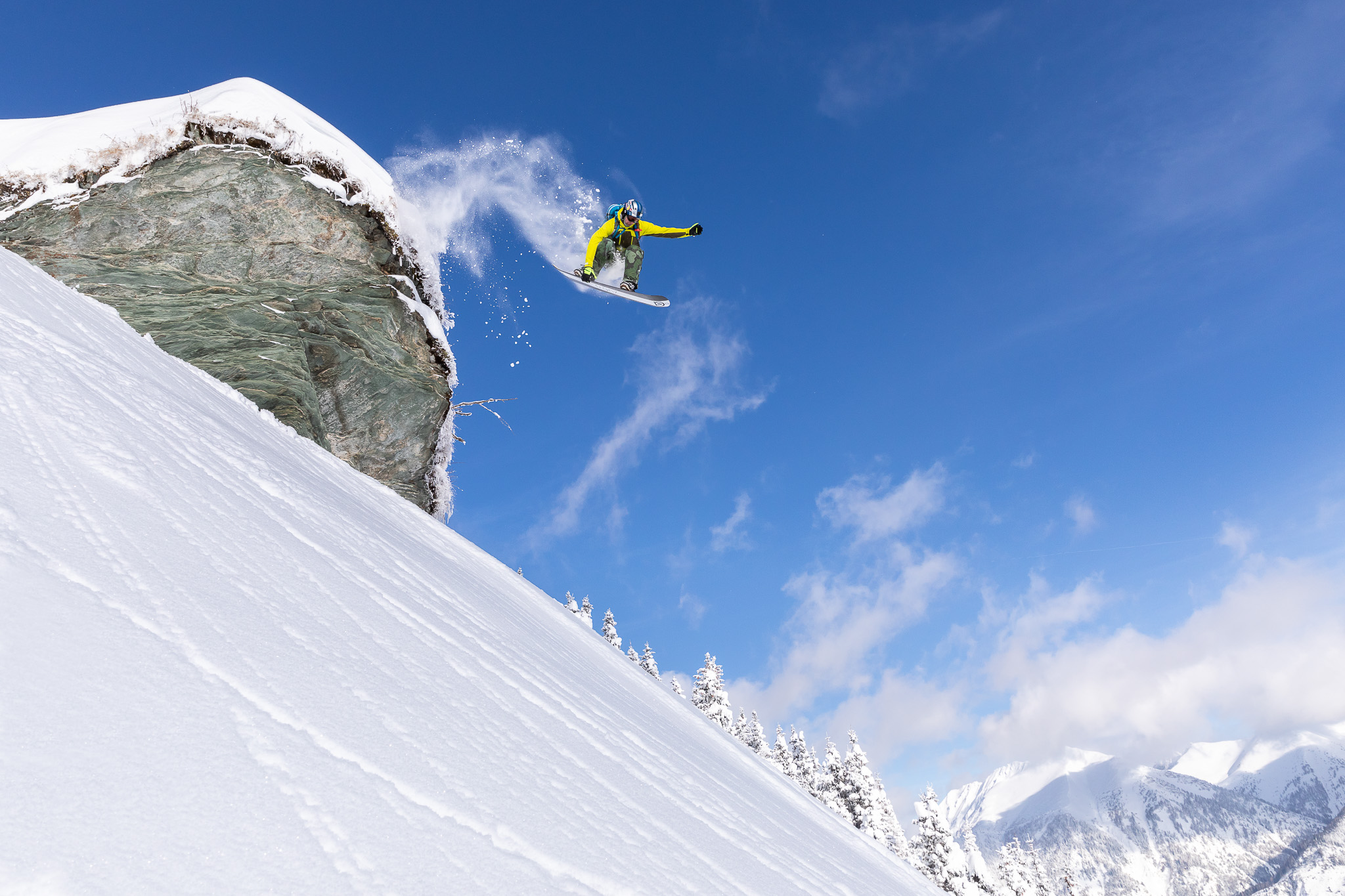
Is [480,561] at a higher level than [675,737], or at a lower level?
higher

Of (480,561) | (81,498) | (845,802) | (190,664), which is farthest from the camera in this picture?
(845,802)

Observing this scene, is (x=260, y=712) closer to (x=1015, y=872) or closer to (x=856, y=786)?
(x=856, y=786)

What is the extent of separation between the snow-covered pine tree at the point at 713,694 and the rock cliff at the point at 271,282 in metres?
29.5

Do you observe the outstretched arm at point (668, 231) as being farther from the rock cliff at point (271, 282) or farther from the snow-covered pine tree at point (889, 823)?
the snow-covered pine tree at point (889, 823)

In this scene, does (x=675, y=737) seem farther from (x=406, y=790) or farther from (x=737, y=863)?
(x=406, y=790)

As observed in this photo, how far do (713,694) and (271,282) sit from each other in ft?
113

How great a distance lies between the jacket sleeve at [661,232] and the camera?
13336mm

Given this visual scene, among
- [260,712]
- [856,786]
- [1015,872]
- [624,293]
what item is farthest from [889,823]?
[260,712]

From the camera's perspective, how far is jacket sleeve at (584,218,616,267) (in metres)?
14.2

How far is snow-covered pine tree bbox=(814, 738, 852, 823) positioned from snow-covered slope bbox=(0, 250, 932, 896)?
3577 centimetres

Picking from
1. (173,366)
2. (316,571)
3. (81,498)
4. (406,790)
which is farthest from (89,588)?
(173,366)

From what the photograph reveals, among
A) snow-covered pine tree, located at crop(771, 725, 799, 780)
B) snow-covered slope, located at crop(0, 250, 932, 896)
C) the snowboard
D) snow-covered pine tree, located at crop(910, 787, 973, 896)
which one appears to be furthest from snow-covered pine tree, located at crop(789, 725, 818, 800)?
snow-covered slope, located at crop(0, 250, 932, 896)

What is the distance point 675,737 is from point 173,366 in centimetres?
598

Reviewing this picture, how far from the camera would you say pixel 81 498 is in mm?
2438
